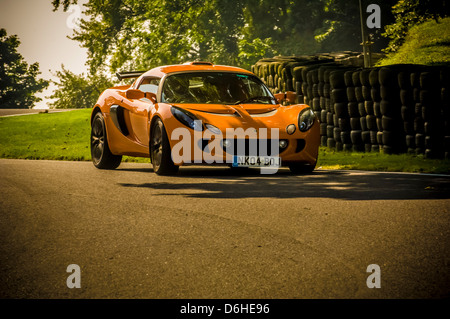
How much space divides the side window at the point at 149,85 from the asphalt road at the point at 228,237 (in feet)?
6.68

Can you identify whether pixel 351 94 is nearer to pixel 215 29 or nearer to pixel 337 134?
pixel 337 134

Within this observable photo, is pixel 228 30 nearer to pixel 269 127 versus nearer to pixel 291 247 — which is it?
pixel 269 127

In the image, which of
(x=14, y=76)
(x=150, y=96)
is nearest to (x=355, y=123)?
(x=150, y=96)

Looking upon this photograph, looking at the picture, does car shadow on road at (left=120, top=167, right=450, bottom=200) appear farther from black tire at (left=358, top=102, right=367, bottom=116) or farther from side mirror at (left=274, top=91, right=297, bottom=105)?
black tire at (left=358, top=102, right=367, bottom=116)

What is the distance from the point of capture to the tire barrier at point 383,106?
12.4 meters

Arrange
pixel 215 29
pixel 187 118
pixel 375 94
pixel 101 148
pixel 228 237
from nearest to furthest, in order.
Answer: pixel 228 237 < pixel 187 118 < pixel 101 148 < pixel 375 94 < pixel 215 29

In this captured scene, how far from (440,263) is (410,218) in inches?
68.5

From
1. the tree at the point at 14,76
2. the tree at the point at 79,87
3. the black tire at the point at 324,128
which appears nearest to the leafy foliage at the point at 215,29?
the tree at the point at 79,87

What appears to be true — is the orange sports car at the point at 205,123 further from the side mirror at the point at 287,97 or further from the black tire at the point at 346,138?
the black tire at the point at 346,138

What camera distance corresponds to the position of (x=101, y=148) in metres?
12.5

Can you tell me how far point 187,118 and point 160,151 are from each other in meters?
0.68

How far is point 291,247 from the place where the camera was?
5914 mm

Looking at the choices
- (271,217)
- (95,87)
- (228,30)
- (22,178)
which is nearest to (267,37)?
(228,30)

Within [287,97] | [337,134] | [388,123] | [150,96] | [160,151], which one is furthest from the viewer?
[337,134]
